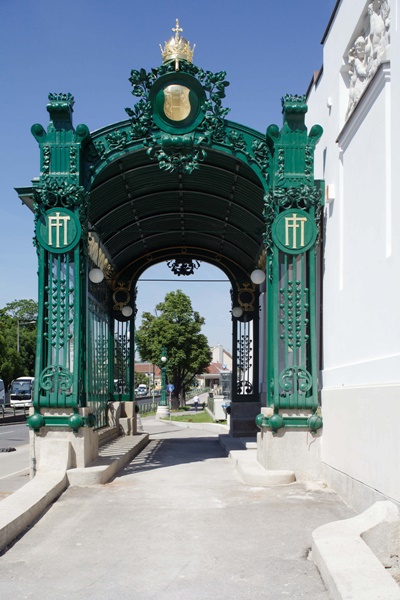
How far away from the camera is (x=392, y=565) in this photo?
6.29 m

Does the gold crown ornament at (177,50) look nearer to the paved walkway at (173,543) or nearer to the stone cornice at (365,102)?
the stone cornice at (365,102)

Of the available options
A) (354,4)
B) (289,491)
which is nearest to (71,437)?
(289,491)

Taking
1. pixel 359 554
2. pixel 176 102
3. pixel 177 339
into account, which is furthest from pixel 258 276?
pixel 177 339

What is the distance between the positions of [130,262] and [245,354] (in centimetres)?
393

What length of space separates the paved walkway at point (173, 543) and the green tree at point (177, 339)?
45177mm

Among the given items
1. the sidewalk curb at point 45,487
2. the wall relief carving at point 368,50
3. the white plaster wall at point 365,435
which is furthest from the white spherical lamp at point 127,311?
the wall relief carving at point 368,50

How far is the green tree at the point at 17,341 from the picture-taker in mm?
61719

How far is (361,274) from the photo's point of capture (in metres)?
8.95

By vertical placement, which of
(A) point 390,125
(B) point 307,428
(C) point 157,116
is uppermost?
(C) point 157,116

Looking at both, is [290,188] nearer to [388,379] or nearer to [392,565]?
[388,379]

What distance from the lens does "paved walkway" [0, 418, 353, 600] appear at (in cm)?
571

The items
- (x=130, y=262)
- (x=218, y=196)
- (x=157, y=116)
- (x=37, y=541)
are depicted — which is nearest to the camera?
(x=37, y=541)

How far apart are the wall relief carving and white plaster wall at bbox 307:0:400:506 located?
0.62 feet

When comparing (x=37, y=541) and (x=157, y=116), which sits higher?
(x=157, y=116)
